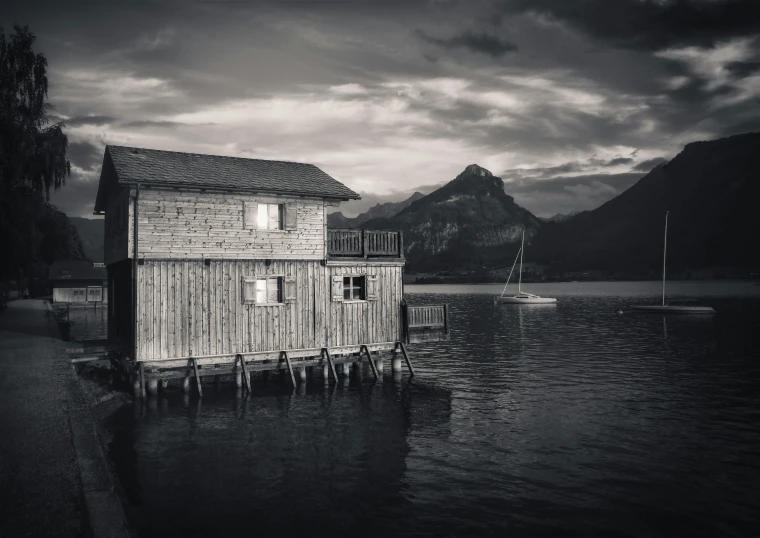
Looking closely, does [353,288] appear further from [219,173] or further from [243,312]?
[219,173]

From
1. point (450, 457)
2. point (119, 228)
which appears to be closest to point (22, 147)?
point (119, 228)

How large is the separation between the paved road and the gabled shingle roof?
8980mm

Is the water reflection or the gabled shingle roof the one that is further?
the gabled shingle roof

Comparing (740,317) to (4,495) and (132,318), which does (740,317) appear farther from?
(4,495)

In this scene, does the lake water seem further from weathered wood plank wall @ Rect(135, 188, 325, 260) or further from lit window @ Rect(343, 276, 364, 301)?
weathered wood plank wall @ Rect(135, 188, 325, 260)

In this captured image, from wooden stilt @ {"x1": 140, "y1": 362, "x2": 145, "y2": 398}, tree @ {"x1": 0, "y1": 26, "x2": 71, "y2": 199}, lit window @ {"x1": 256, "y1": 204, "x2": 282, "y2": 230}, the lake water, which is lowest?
the lake water

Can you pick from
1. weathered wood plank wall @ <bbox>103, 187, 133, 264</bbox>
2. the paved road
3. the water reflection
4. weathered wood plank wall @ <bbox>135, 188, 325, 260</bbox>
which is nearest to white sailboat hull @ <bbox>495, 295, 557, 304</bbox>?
the water reflection

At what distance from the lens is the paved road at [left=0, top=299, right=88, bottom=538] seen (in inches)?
383

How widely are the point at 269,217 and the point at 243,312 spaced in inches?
194

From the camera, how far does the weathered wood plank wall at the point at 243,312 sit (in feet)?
82.5

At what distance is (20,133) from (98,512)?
103 ft

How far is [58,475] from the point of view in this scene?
11.7 m

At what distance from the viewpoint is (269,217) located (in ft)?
91.9

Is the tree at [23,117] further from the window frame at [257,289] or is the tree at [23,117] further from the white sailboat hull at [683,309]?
the white sailboat hull at [683,309]
